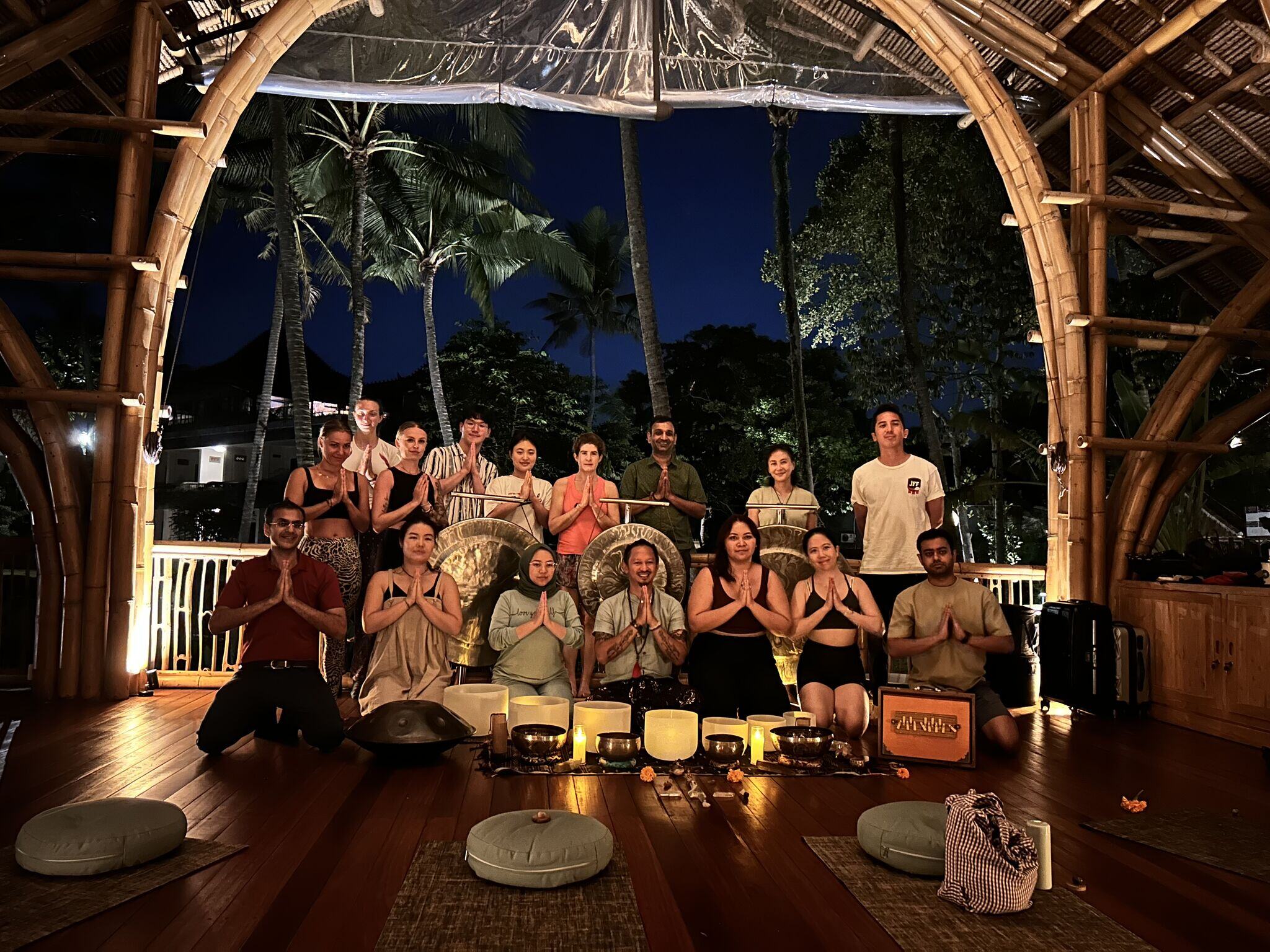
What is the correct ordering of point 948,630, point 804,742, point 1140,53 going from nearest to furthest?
1. point 804,742
2. point 948,630
3. point 1140,53

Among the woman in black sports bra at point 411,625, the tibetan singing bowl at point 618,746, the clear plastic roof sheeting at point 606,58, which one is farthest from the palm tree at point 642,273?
the tibetan singing bowl at point 618,746

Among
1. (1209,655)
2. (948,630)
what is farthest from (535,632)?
(1209,655)

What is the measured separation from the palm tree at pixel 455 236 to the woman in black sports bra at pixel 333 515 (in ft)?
42.0

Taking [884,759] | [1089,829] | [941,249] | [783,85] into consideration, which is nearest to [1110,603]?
[884,759]

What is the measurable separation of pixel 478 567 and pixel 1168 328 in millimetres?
4893

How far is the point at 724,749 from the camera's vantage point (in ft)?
12.3

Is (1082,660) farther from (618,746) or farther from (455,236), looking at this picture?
(455,236)

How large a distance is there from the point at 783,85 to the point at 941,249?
772 cm

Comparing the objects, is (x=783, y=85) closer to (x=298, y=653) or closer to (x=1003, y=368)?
(x=298, y=653)

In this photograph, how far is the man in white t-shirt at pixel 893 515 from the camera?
17.5 feet

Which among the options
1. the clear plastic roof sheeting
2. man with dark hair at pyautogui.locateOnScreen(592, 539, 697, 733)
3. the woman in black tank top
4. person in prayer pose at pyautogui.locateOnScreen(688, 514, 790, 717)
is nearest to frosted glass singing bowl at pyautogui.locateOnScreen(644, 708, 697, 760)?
man with dark hair at pyautogui.locateOnScreen(592, 539, 697, 733)

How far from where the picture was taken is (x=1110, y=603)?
6000mm

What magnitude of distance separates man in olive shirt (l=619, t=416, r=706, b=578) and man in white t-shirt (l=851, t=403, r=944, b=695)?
3.37 ft

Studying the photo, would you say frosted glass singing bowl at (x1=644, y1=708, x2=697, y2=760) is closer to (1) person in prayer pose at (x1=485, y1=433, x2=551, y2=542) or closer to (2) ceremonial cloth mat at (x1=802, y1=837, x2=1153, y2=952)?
(2) ceremonial cloth mat at (x1=802, y1=837, x2=1153, y2=952)
